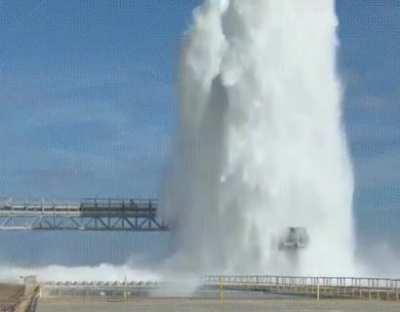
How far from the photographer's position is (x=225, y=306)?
4672 cm

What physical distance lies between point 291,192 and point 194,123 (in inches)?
493

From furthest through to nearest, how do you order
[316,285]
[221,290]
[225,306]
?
1. [316,285]
2. [221,290]
3. [225,306]

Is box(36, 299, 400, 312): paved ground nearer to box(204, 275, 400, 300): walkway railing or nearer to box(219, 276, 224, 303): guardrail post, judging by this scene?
box(219, 276, 224, 303): guardrail post

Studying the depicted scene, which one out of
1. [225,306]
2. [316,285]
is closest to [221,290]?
[316,285]

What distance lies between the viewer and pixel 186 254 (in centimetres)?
8362

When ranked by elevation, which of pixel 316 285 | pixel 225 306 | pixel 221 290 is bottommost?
pixel 225 306

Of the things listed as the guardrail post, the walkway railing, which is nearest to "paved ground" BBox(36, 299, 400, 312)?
the guardrail post

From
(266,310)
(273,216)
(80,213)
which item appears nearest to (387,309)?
(266,310)

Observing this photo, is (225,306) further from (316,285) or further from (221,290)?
(316,285)

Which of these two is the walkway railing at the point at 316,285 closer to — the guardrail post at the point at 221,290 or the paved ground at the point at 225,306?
the guardrail post at the point at 221,290

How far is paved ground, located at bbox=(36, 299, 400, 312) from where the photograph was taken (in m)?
44.5

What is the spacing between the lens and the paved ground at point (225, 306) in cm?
4447

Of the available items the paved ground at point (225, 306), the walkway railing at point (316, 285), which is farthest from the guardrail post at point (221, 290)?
the paved ground at point (225, 306)

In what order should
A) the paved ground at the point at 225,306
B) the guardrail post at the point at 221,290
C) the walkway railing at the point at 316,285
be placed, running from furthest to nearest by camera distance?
1. the walkway railing at the point at 316,285
2. the guardrail post at the point at 221,290
3. the paved ground at the point at 225,306
